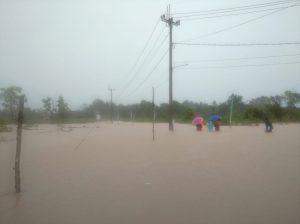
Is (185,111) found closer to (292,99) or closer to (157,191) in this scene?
(292,99)

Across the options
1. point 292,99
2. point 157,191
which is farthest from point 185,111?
point 157,191

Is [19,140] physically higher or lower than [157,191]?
higher

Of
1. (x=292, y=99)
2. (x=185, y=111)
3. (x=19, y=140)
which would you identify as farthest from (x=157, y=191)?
(x=292, y=99)

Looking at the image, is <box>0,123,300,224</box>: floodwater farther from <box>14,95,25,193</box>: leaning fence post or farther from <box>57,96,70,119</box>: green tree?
<box>57,96,70,119</box>: green tree

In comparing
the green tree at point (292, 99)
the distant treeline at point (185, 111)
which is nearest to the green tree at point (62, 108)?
the distant treeline at point (185, 111)

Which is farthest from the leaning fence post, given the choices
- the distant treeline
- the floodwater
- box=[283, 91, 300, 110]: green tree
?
box=[283, 91, 300, 110]: green tree

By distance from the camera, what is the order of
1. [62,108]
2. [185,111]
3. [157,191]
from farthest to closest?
[62,108]
[185,111]
[157,191]

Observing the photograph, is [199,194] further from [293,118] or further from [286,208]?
[293,118]

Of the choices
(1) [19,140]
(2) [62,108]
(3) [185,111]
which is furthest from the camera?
(2) [62,108]

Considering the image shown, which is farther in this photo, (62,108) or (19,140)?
(62,108)

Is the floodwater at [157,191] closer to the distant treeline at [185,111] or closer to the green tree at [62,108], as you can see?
the distant treeline at [185,111]

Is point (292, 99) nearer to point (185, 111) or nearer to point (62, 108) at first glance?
point (185, 111)

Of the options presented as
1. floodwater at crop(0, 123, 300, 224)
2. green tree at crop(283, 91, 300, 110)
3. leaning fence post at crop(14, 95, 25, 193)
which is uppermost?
green tree at crop(283, 91, 300, 110)

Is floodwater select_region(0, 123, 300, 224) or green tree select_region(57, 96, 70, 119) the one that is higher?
green tree select_region(57, 96, 70, 119)
